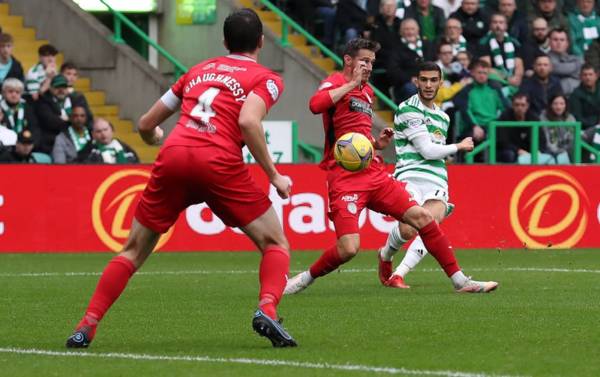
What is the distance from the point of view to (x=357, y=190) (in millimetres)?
12719

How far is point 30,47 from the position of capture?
24.2 metres

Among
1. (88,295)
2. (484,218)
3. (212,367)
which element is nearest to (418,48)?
(484,218)

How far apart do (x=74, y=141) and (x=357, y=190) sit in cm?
846

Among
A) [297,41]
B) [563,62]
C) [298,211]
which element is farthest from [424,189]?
[297,41]

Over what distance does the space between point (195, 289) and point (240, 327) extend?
11.8 ft

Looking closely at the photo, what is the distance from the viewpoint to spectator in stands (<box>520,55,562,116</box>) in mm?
23312

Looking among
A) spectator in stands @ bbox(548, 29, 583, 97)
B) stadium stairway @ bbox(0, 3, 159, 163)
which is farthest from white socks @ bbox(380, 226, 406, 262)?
spectator in stands @ bbox(548, 29, 583, 97)

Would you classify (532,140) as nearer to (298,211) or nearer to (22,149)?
(298,211)

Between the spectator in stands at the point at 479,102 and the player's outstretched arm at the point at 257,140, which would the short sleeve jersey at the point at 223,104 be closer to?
the player's outstretched arm at the point at 257,140

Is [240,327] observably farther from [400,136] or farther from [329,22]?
[329,22]

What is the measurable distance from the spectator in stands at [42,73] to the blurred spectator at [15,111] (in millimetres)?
585

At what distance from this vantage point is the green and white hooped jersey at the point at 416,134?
13.7 metres

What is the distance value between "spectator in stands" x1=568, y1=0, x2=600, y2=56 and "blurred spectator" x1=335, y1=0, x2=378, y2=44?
143 inches

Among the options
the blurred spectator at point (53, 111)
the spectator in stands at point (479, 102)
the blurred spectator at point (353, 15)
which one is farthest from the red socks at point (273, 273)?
the blurred spectator at point (353, 15)
